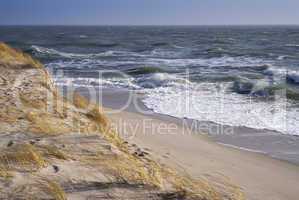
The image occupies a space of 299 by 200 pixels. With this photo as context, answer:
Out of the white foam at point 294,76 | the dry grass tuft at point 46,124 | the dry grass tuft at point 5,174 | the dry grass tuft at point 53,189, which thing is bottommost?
the dry grass tuft at point 53,189

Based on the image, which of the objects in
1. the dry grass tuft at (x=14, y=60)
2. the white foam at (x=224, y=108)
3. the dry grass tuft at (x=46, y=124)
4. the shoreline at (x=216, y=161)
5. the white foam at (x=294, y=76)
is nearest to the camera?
the dry grass tuft at (x=46, y=124)

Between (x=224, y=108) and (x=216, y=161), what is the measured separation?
4.86m

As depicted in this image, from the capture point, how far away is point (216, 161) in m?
6.88

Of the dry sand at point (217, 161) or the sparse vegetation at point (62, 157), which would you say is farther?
the dry sand at point (217, 161)

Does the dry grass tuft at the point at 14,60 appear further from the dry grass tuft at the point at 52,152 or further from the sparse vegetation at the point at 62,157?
the dry grass tuft at the point at 52,152

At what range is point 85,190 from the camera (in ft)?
13.6

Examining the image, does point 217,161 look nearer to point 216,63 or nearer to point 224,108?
point 224,108

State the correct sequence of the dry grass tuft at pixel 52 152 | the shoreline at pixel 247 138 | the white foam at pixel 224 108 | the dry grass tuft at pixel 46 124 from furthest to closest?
the white foam at pixel 224 108
the shoreline at pixel 247 138
the dry grass tuft at pixel 46 124
the dry grass tuft at pixel 52 152

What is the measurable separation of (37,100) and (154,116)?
4.02 meters

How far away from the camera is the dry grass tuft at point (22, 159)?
14.0ft

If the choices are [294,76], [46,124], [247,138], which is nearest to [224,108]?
[247,138]

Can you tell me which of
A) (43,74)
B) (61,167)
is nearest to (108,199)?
(61,167)

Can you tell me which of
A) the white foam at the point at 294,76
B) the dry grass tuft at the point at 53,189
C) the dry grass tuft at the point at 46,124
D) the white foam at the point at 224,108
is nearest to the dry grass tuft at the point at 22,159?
the dry grass tuft at the point at 53,189

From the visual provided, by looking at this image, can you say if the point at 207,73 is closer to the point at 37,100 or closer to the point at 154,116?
the point at 154,116
